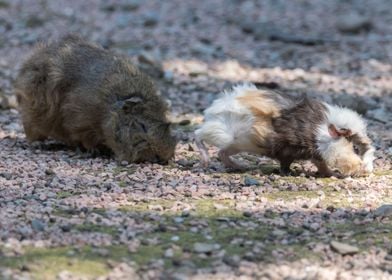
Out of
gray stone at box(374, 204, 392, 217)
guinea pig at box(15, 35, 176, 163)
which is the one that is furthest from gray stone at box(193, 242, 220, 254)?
guinea pig at box(15, 35, 176, 163)

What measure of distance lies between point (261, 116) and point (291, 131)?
0.90ft

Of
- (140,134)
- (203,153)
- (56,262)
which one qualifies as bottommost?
(56,262)

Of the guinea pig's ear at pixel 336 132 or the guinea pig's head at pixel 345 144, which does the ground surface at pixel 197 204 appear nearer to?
the guinea pig's head at pixel 345 144

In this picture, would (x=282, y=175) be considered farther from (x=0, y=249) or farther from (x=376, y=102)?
(x=376, y=102)

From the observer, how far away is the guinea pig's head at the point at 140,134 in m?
7.80

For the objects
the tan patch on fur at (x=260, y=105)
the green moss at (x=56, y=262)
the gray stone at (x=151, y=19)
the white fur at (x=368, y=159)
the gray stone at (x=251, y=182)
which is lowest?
the green moss at (x=56, y=262)

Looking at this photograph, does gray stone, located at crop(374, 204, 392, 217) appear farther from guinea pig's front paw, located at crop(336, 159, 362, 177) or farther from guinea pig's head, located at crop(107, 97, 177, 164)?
guinea pig's head, located at crop(107, 97, 177, 164)

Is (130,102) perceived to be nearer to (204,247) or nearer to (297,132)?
(297,132)

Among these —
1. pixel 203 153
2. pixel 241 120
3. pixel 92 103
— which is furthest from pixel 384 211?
pixel 92 103

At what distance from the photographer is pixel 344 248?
17.9 ft

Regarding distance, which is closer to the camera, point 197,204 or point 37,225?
point 37,225

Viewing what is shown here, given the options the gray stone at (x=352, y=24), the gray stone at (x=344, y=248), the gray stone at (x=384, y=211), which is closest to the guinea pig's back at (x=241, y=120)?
the gray stone at (x=384, y=211)

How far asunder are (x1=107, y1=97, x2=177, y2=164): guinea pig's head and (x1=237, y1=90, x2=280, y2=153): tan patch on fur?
2.83ft

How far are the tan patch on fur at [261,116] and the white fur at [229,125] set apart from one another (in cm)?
4
